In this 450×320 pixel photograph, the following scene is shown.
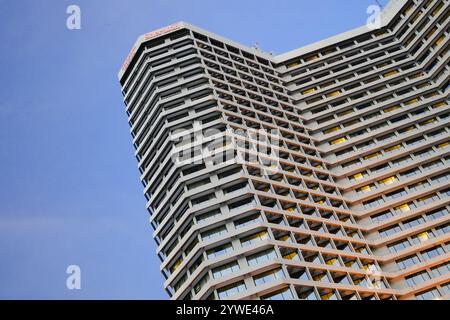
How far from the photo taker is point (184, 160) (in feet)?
252

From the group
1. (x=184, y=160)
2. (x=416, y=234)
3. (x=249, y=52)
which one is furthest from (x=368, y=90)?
(x=184, y=160)

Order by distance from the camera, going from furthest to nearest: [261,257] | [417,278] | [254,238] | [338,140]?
[338,140]
[417,278]
[254,238]
[261,257]

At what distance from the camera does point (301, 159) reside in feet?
282

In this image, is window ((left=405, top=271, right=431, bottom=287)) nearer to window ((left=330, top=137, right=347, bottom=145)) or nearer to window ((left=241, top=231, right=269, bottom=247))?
window ((left=241, top=231, right=269, bottom=247))

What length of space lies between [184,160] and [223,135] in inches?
283

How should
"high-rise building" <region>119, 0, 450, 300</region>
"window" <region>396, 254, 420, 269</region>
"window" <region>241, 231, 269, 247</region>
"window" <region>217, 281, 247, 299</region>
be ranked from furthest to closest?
"window" <region>396, 254, 420, 269</region> → "high-rise building" <region>119, 0, 450, 300</region> → "window" <region>241, 231, 269, 247</region> → "window" <region>217, 281, 247, 299</region>

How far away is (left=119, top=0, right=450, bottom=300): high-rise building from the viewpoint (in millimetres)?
64625

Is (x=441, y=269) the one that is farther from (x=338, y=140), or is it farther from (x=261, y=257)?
(x=338, y=140)

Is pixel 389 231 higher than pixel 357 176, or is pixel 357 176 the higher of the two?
A: pixel 357 176

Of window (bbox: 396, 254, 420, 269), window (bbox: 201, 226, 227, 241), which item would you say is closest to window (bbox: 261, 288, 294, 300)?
window (bbox: 201, 226, 227, 241)

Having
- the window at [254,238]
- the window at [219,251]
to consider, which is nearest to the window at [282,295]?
Answer: the window at [254,238]

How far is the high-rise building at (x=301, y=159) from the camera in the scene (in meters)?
64.6

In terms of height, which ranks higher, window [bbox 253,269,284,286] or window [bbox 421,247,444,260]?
window [bbox 421,247,444,260]

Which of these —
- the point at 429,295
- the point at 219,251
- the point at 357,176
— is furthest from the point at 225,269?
the point at 357,176
